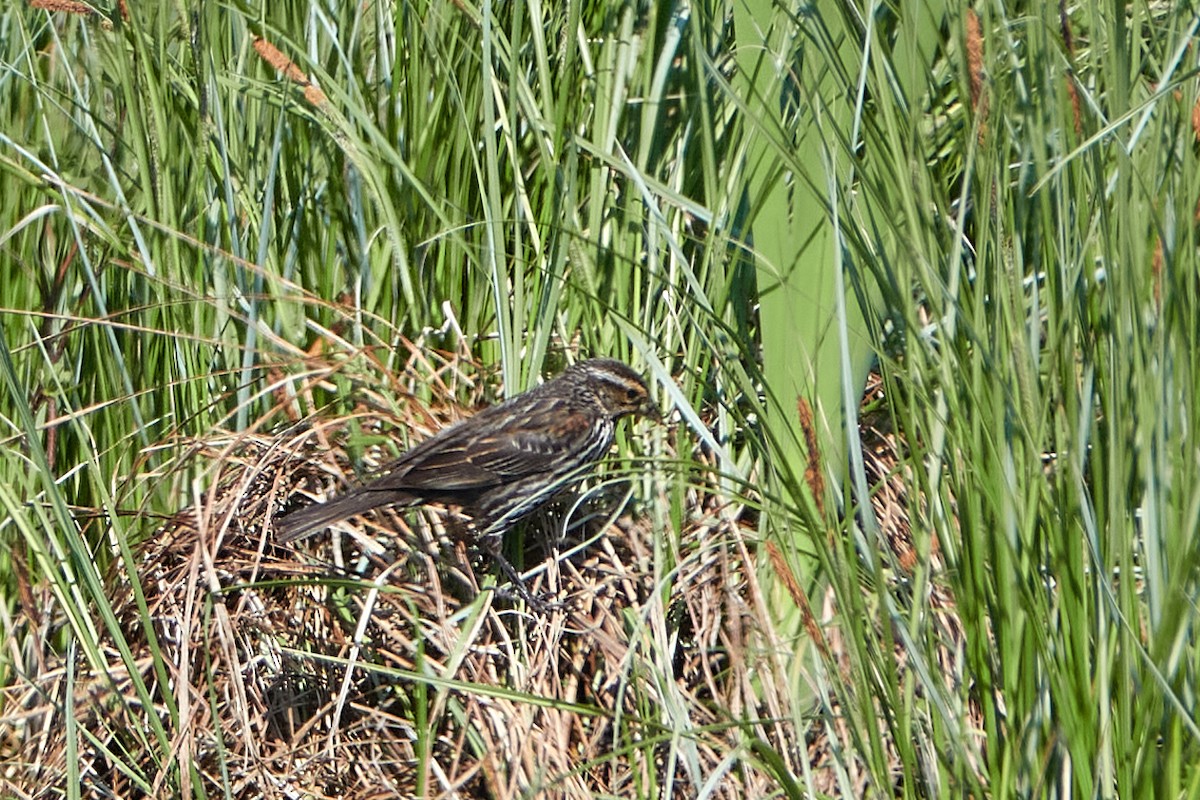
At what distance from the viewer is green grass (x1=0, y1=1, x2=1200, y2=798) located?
2.02 metres

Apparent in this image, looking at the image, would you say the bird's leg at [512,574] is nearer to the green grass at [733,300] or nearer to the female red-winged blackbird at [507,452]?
the female red-winged blackbird at [507,452]

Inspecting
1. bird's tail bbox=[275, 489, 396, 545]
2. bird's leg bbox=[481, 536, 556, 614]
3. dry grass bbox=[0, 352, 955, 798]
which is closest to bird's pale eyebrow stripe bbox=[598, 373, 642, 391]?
dry grass bbox=[0, 352, 955, 798]

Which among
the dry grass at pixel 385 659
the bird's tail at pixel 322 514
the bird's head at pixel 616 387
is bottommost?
the dry grass at pixel 385 659

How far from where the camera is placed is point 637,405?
3.27 metres

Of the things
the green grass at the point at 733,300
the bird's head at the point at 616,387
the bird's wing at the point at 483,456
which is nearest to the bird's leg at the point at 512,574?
the bird's wing at the point at 483,456

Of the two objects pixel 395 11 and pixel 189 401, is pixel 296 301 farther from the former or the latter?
pixel 395 11

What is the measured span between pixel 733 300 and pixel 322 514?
1023 millimetres

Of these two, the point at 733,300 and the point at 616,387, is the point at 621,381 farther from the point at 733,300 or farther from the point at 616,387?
the point at 733,300

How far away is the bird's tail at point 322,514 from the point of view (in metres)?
3.04

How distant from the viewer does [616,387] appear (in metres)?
3.24

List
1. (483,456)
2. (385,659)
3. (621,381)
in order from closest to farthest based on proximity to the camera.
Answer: (385,659)
(621,381)
(483,456)

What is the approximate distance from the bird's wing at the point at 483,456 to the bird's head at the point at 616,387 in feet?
0.25

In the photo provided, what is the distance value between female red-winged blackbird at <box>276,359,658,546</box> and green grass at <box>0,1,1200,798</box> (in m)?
0.13

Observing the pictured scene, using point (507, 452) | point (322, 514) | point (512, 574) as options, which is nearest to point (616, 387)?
point (507, 452)
